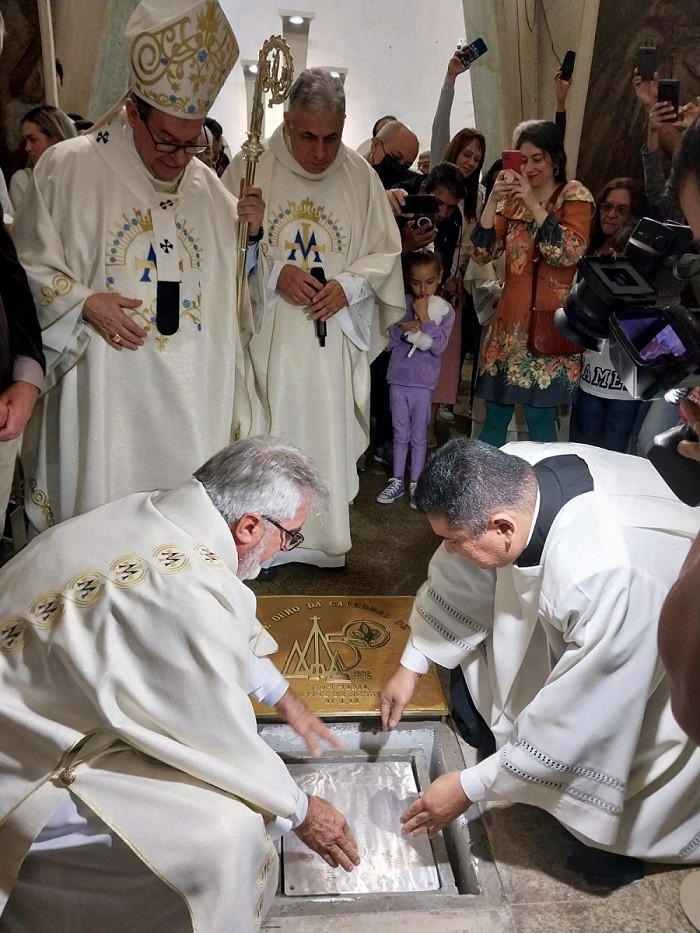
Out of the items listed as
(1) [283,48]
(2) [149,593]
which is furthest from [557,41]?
(2) [149,593]

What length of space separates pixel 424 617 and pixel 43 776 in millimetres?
1331

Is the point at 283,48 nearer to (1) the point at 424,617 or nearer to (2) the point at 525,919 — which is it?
(1) the point at 424,617

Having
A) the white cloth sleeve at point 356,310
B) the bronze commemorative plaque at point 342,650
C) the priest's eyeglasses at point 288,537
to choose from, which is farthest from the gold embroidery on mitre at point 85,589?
the white cloth sleeve at point 356,310

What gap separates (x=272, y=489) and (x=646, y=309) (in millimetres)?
905

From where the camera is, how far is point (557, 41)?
16.9 feet

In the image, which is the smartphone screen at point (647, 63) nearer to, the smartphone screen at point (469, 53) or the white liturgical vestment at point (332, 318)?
the smartphone screen at point (469, 53)

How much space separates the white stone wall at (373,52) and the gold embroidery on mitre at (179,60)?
146 inches

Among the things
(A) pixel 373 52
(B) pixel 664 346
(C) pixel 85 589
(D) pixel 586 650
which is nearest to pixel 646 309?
(B) pixel 664 346

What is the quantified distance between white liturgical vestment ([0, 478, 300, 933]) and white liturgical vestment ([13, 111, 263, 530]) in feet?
4.78

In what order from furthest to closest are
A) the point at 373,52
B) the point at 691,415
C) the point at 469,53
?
the point at 373,52, the point at 469,53, the point at 691,415

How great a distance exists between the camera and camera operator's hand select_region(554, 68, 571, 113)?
4828 mm

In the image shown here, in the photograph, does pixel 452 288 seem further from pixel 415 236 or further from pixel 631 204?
Answer: pixel 631 204

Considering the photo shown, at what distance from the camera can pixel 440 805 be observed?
2.13 meters

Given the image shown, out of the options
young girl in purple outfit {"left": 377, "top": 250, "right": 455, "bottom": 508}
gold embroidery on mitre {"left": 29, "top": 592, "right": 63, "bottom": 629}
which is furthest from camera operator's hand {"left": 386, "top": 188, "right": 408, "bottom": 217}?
gold embroidery on mitre {"left": 29, "top": 592, "right": 63, "bottom": 629}
